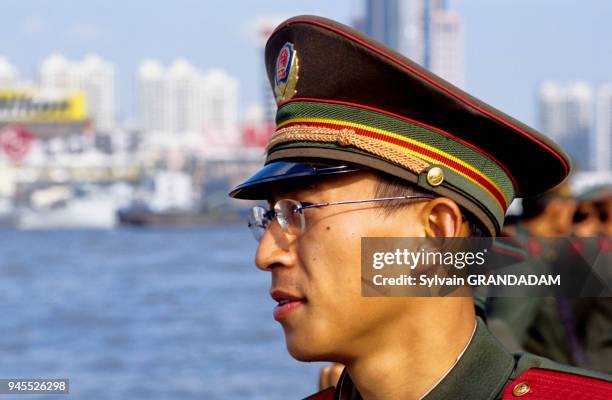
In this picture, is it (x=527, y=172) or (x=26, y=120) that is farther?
(x=26, y=120)

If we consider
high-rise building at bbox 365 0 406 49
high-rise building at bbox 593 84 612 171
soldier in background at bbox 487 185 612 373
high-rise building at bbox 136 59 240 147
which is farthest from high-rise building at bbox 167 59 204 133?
soldier in background at bbox 487 185 612 373

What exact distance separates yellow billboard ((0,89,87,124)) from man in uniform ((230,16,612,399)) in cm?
8939

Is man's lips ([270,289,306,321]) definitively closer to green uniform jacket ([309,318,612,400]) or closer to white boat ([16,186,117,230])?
green uniform jacket ([309,318,612,400])

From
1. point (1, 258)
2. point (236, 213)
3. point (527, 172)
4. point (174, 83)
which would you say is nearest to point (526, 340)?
point (527, 172)

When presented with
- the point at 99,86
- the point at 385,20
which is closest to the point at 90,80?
the point at 99,86

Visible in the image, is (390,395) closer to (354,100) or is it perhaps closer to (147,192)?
(354,100)

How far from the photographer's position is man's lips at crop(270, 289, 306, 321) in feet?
5.51

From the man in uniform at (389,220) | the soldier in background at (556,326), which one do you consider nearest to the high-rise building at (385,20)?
the soldier in background at (556,326)

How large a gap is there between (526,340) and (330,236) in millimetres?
2237

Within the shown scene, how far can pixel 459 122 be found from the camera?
169cm

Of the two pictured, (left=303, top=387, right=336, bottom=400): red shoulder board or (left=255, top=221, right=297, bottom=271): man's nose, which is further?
(left=303, top=387, right=336, bottom=400): red shoulder board

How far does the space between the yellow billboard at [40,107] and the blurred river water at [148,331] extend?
53398mm

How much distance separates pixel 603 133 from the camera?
411ft

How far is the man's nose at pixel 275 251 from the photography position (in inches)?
66.9
